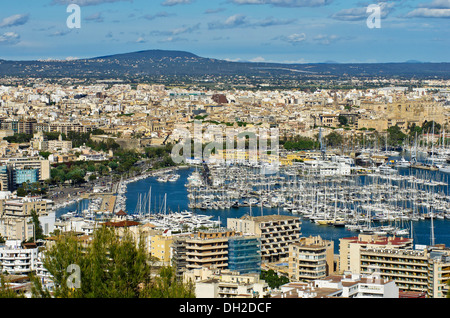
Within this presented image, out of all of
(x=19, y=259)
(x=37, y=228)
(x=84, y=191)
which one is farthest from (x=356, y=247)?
(x=84, y=191)

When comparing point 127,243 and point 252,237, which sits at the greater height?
point 127,243

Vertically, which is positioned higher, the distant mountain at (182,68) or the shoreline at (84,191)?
the distant mountain at (182,68)

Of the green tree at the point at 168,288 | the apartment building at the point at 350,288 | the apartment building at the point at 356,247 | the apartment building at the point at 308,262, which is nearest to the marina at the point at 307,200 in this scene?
the apartment building at the point at 356,247

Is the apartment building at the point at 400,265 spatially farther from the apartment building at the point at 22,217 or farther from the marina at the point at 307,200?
the apartment building at the point at 22,217

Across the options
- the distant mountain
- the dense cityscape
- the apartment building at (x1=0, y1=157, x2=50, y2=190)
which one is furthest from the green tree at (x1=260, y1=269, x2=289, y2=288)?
the distant mountain

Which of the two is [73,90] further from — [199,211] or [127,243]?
[127,243]

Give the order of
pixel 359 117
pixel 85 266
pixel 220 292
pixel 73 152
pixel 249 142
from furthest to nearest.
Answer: pixel 359 117, pixel 249 142, pixel 73 152, pixel 220 292, pixel 85 266

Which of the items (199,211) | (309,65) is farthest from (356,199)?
(309,65)
